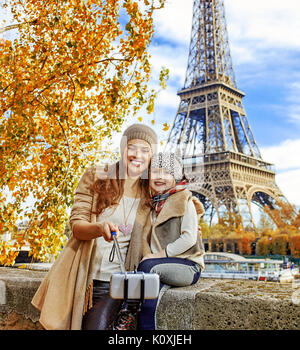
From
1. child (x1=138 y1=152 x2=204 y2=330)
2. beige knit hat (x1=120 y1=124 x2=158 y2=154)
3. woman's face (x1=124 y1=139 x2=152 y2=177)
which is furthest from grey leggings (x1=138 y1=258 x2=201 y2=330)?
beige knit hat (x1=120 y1=124 x2=158 y2=154)

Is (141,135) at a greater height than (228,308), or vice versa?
(141,135)

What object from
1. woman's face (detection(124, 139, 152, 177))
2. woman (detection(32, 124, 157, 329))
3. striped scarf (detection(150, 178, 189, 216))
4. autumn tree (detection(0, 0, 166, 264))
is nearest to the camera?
woman (detection(32, 124, 157, 329))

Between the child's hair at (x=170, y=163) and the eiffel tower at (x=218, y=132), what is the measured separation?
83.2 feet

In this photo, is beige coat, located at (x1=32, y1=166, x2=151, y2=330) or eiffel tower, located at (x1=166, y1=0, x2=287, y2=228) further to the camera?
eiffel tower, located at (x1=166, y1=0, x2=287, y2=228)

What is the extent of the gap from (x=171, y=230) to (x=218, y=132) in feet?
103

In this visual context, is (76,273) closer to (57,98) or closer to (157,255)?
(157,255)

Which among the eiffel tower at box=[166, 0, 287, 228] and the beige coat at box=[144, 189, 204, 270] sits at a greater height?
the eiffel tower at box=[166, 0, 287, 228]

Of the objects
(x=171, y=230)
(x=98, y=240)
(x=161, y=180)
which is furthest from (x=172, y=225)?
(x=98, y=240)

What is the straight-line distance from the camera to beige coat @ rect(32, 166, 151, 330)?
1.97 metres

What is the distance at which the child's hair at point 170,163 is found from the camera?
2.17 metres

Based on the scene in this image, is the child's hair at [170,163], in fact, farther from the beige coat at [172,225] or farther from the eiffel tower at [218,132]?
the eiffel tower at [218,132]

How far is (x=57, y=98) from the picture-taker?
15.3 feet

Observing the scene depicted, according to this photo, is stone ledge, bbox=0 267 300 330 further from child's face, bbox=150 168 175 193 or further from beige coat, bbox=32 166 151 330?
child's face, bbox=150 168 175 193

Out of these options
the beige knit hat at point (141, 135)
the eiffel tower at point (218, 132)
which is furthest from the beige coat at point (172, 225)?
the eiffel tower at point (218, 132)
